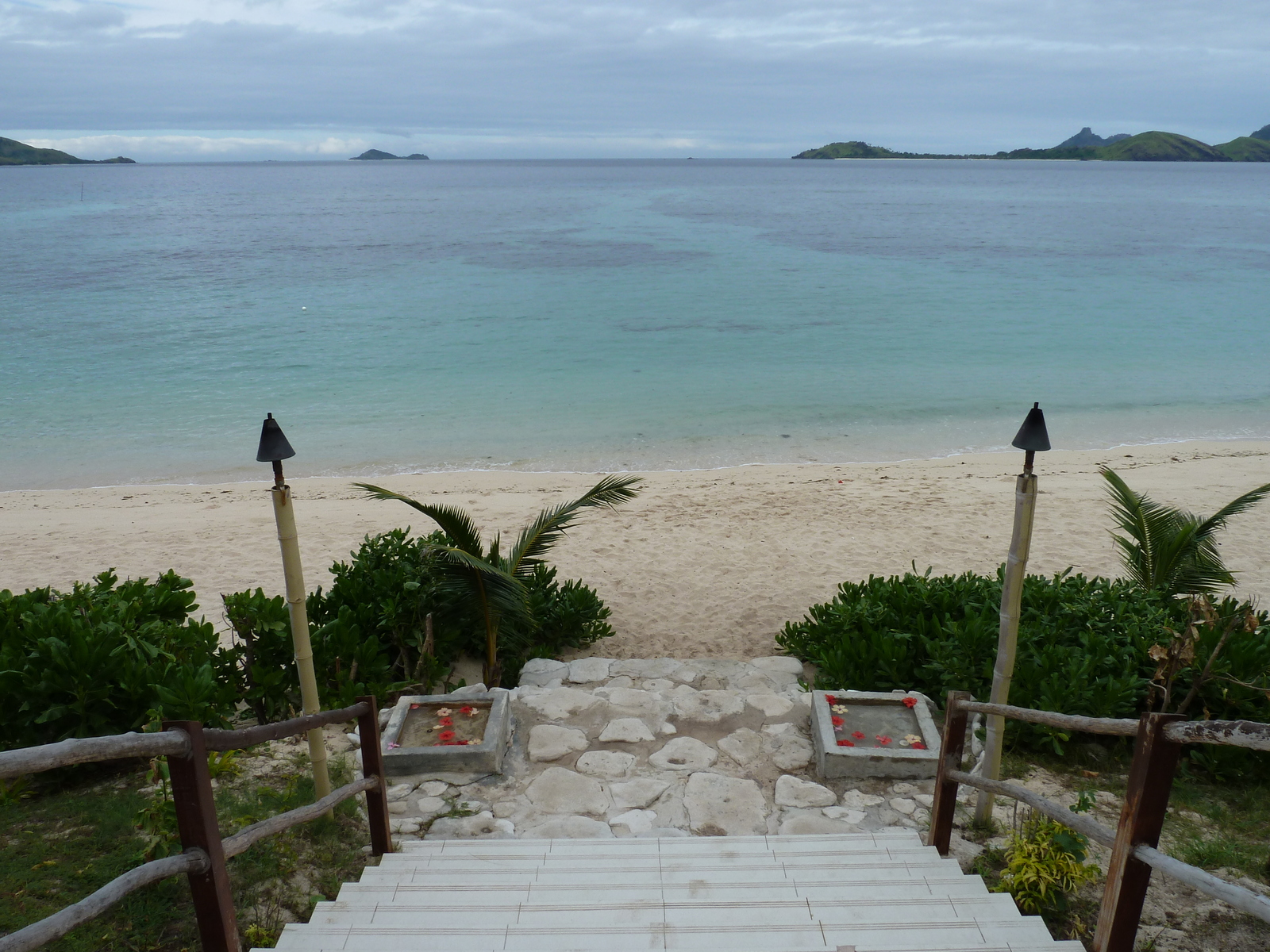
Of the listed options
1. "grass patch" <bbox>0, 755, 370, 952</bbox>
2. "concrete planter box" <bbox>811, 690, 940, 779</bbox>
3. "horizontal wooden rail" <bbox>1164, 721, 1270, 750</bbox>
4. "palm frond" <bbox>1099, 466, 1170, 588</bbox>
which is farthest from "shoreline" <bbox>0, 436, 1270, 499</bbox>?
"horizontal wooden rail" <bbox>1164, 721, 1270, 750</bbox>

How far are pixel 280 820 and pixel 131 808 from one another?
5.08 feet

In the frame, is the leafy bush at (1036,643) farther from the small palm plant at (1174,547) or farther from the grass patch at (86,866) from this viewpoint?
the grass patch at (86,866)

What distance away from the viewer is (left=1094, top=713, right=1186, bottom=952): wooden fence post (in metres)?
2.38

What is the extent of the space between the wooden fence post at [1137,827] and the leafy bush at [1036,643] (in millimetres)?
2454

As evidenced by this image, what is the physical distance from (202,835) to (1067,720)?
265 cm

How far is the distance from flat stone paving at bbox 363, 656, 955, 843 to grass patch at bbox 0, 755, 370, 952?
1.70ft

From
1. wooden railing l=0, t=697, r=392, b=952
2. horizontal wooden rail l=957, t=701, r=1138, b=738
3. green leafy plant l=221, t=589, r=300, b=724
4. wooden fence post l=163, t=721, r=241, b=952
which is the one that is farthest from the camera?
green leafy plant l=221, t=589, r=300, b=724

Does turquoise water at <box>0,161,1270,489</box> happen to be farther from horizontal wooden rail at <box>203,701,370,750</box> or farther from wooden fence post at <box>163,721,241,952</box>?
wooden fence post at <box>163,721,241,952</box>

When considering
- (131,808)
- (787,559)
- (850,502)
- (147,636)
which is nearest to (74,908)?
(131,808)

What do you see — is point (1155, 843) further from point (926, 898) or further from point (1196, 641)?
point (1196, 641)

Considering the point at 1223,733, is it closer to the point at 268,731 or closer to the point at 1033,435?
the point at 1033,435

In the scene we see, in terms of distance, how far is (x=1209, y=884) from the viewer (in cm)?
221

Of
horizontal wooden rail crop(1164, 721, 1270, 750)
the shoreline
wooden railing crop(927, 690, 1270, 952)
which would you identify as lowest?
the shoreline

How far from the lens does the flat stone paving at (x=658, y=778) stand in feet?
14.7
